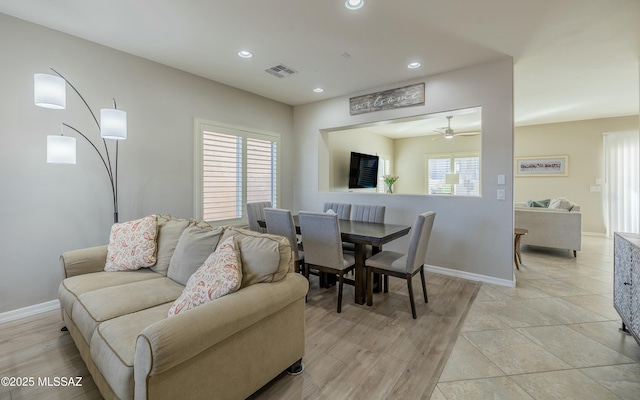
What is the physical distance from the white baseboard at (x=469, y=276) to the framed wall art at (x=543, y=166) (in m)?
4.68

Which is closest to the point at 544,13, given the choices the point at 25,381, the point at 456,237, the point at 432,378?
the point at 456,237

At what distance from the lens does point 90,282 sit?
7.03ft

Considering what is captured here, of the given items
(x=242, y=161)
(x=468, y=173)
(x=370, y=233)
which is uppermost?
(x=468, y=173)

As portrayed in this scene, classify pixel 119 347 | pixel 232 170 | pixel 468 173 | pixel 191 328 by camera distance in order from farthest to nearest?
pixel 468 173 < pixel 232 170 < pixel 119 347 < pixel 191 328

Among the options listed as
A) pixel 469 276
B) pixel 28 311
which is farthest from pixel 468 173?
pixel 28 311

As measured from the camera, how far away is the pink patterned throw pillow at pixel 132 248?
8.02ft

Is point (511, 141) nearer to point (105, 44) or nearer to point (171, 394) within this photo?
point (171, 394)

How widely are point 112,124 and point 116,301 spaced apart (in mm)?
1616

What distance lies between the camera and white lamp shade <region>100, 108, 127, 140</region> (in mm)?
2480

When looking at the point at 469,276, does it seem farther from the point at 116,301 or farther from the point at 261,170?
the point at 116,301

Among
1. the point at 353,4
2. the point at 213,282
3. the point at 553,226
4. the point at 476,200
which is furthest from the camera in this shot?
the point at 553,226

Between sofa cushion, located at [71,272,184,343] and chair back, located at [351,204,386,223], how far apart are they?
237cm

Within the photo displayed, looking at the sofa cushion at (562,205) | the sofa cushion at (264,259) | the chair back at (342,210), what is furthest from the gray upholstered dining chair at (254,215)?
the sofa cushion at (562,205)

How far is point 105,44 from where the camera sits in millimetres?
3080
